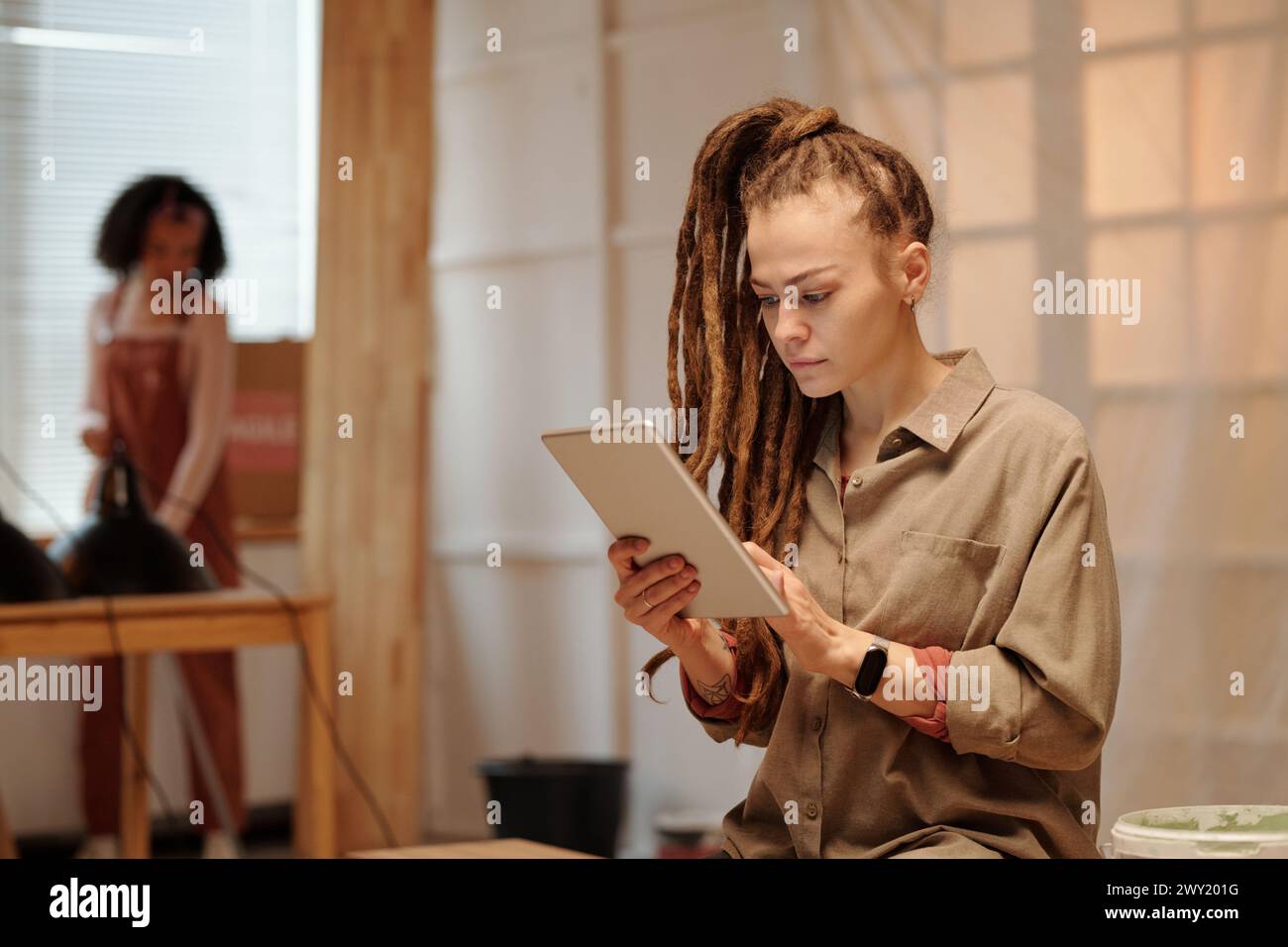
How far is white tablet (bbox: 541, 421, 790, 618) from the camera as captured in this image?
4.06 ft

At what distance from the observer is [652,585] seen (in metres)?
1.39

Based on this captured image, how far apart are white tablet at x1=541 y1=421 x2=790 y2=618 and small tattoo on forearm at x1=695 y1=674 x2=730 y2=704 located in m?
0.16

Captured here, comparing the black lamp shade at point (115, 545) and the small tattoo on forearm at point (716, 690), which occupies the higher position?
the black lamp shade at point (115, 545)

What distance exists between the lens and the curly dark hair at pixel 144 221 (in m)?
4.01

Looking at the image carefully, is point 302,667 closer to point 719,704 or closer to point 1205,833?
point 719,704

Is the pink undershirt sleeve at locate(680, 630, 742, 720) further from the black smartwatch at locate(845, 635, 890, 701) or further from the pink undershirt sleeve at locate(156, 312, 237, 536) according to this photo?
the pink undershirt sleeve at locate(156, 312, 237, 536)

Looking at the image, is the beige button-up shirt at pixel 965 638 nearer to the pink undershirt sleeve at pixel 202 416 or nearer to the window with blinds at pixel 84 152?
the pink undershirt sleeve at pixel 202 416

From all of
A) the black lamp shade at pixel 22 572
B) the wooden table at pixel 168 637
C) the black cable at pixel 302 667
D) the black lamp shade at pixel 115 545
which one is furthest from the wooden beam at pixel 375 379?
the black lamp shade at pixel 22 572

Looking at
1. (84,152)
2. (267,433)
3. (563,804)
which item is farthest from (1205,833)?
(84,152)

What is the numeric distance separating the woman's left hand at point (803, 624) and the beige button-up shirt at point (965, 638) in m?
0.09

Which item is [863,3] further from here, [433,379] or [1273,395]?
[433,379]
